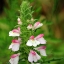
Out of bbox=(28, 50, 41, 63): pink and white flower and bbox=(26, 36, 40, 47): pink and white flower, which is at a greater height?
bbox=(26, 36, 40, 47): pink and white flower

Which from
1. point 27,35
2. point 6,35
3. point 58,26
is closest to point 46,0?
point 58,26

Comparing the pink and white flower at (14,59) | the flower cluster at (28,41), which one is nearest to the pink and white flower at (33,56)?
→ the flower cluster at (28,41)

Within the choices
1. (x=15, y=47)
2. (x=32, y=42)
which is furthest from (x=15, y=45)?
(x=32, y=42)

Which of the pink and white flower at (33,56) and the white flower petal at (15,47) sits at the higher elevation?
the white flower petal at (15,47)

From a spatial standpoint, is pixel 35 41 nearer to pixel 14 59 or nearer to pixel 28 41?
pixel 28 41

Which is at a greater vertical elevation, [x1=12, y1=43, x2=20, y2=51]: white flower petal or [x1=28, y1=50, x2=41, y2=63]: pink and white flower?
[x1=12, y1=43, x2=20, y2=51]: white flower petal

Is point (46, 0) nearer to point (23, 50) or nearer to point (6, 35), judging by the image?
point (6, 35)

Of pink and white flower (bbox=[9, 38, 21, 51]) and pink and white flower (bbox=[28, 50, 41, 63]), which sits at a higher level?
pink and white flower (bbox=[9, 38, 21, 51])

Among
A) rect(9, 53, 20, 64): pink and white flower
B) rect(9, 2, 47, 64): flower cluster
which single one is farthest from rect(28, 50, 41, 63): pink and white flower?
rect(9, 53, 20, 64): pink and white flower

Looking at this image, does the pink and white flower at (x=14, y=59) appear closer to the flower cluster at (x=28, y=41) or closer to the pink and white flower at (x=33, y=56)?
the flower cluster at (x=28, y=41)

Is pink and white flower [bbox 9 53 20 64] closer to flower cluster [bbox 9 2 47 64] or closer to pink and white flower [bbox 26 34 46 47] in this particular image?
flower cluster [bbox 9 2 47 64]

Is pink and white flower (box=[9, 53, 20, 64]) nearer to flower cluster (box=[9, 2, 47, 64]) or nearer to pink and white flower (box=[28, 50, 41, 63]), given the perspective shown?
flower cluster (box=[9, 2, 47, 64])
